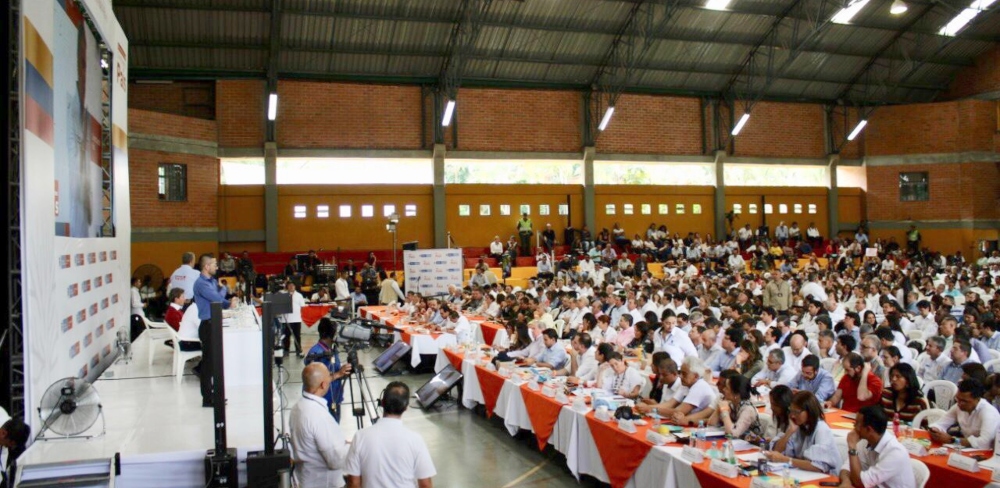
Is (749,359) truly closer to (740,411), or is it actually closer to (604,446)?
(740,411)

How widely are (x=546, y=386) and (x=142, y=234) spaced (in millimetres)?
17212

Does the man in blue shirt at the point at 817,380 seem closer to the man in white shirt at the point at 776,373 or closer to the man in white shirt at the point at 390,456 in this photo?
the man in white shirt at the point at 776,373

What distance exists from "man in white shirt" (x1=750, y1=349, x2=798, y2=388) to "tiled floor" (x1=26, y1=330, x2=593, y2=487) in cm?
207

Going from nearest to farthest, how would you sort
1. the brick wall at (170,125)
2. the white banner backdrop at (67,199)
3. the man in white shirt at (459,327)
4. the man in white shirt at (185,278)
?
the white banner backdrop at (67,199) → the man in white shirt at (185,278) → the man in white shirt at (459,327) → the brick wall at (170,125)

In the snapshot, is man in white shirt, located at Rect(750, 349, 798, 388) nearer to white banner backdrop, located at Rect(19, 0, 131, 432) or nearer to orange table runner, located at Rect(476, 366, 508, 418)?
orange table runner, located at Rect(476, 366, 508, 418)

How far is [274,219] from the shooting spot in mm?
24219

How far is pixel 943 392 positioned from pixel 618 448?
3390 millimetres

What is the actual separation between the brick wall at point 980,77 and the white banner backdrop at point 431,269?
22158mm

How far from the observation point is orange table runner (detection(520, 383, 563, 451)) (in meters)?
7.54

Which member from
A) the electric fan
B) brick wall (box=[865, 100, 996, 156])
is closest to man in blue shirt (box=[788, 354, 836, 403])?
the electric fan

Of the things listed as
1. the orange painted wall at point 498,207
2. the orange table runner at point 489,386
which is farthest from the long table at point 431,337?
the orange painted wall at point 498,207

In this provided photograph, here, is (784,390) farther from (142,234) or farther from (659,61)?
(659,61)

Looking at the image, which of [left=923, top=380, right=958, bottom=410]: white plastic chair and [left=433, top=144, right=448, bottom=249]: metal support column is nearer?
[left=923, top=380, right=958, bottom=410]: white plastic chair

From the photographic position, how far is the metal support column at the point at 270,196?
24062mm
